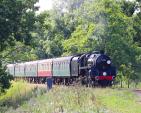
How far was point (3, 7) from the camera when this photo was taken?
1181 inches

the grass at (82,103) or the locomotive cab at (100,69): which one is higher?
the locomotive cab at (100,69)

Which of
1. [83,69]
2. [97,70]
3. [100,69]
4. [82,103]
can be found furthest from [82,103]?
[83,69]

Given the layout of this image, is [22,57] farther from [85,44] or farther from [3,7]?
[3,7]

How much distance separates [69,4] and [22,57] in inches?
498

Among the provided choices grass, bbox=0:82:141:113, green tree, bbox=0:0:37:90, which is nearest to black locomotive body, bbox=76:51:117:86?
green tree, bbox=0:0:37:90

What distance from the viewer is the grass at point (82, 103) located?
16.6m

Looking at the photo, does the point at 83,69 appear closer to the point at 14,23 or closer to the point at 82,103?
the point at 14,23

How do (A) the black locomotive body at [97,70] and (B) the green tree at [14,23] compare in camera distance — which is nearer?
(B) the green tree at [14,23]

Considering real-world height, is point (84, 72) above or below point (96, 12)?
below

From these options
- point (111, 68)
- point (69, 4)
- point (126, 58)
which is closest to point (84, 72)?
point (111, 68)

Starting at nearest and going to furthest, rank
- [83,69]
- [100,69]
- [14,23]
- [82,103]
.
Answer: [82,103] < [14,23] < [100,69] < [83,69]

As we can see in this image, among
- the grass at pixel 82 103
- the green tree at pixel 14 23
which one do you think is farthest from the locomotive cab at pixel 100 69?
the grass at pixel 82 103

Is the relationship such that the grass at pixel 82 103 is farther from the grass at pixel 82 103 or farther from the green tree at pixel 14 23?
the green tree at pixel 14 23

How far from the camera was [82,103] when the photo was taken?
1839 centimetres
